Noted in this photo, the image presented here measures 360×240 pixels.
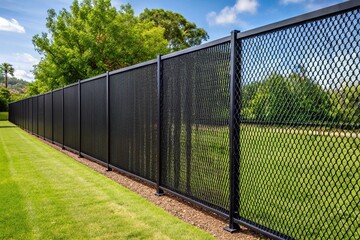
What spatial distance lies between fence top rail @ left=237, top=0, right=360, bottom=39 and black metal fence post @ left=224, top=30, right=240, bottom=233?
21 centimetres

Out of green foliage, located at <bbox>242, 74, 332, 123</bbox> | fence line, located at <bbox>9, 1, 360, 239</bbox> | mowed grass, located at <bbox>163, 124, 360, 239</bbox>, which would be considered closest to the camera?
fence line, located at <bbox>9, 1, 360, 239</bbox>

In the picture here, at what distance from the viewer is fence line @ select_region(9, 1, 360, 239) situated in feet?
8.00

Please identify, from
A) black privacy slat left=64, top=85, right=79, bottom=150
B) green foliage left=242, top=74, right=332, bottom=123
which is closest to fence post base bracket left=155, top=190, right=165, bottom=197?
green foliage left=242, top=74, right=332, bottom=123

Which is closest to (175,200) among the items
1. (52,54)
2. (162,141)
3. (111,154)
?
(162,141)

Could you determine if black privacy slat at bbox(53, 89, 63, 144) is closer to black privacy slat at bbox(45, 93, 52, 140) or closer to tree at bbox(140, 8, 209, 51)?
black privacy slat at bbox(45, 93, 52, 140)

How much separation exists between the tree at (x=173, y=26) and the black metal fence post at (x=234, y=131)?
34054mm

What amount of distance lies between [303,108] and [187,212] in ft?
6.91

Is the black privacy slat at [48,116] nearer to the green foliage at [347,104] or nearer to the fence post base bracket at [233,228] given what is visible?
the fence post base bracket at [233,228]

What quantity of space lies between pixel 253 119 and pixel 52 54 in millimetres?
19979

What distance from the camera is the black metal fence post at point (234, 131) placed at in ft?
10.9

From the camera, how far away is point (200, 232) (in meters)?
3.40

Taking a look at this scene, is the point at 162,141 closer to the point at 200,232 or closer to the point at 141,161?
the point at 141,161

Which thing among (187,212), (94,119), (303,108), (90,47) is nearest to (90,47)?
(90,47)

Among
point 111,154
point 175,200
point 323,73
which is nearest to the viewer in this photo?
point 323,73
